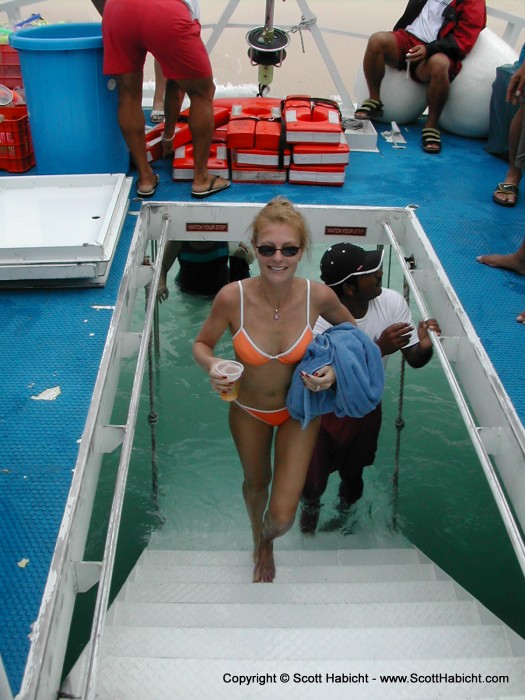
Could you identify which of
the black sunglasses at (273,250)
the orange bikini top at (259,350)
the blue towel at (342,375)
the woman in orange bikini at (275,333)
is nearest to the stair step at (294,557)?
the woman in orange bikini at (275,333)

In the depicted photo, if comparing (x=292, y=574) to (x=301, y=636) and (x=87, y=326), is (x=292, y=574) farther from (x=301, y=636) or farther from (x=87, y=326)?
(x=87, y=326)

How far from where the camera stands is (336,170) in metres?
5.12

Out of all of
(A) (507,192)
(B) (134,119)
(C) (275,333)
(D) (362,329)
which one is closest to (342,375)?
(C) (275,333)

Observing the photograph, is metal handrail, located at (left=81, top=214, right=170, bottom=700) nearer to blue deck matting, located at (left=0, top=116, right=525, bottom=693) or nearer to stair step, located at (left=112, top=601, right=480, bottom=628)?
blue deck matting, located at (left=0, top=116, right=525, bottom=693)

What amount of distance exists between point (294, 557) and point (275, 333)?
1322 millimetres

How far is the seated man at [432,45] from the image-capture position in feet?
19.8

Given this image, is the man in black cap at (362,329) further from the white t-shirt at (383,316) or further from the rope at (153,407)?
the rope at (153,407)

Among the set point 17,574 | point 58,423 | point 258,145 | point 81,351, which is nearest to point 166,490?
point 81,351

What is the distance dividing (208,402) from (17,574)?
10.2ft

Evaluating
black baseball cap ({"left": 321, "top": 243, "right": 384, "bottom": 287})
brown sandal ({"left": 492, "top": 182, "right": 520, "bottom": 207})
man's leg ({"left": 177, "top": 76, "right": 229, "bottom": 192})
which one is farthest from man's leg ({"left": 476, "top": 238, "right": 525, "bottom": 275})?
man's leg ({"left": 177, "top": 76, "right": 229, "bottom": 192})

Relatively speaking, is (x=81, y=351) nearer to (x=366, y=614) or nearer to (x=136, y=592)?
(x=136, y=592)

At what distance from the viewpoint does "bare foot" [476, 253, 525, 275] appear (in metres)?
3.98

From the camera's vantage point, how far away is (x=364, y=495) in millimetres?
4246

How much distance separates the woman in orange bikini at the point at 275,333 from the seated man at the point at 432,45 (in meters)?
3.88
